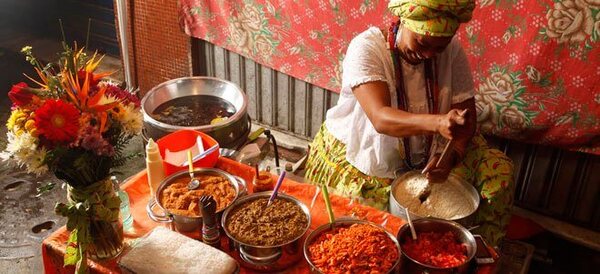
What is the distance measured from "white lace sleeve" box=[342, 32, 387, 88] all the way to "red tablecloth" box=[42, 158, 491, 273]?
532mm

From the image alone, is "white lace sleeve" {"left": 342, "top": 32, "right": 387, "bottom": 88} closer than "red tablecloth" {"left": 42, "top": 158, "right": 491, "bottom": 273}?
No

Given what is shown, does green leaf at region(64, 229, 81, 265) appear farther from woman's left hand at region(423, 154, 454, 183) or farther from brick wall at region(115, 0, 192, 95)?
brick wall at region(115, 0, 192, 95)

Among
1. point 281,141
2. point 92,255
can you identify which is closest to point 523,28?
point 281,141

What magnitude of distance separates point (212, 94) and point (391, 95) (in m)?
1.64

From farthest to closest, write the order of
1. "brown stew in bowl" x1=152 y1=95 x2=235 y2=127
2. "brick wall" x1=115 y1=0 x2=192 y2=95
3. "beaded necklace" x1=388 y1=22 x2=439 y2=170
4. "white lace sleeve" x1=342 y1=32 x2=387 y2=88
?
"brick wall" x1=115 y1=0 x2=192 y2=95
"brown stew in bowl" x1=152 y1=95 x2=235 y2=127
"beaded necklace" x1=388 y1=22 x2=439 y2=170
"white lace sleeve" x1=342 y1=32 x2=387 y2=88

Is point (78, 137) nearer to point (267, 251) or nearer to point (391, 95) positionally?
point (267, 251)

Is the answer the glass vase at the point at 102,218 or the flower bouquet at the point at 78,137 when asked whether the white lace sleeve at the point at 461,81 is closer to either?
the flower bouquet at the point at 78,137

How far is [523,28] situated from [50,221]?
3290 millimetres

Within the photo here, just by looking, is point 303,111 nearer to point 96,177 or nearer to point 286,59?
point 286,59

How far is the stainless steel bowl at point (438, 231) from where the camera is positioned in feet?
6.02

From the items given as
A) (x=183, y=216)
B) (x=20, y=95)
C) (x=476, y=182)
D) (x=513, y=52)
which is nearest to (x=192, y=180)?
(x=183, y=216)

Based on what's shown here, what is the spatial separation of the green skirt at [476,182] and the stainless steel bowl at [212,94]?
0.82m

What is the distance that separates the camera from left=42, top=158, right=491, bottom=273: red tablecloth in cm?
200

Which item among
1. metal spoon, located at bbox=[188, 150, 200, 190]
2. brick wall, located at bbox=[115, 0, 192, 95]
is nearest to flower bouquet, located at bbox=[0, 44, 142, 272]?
metal spoon, located at bbox=[188, 150, 200, 190]
